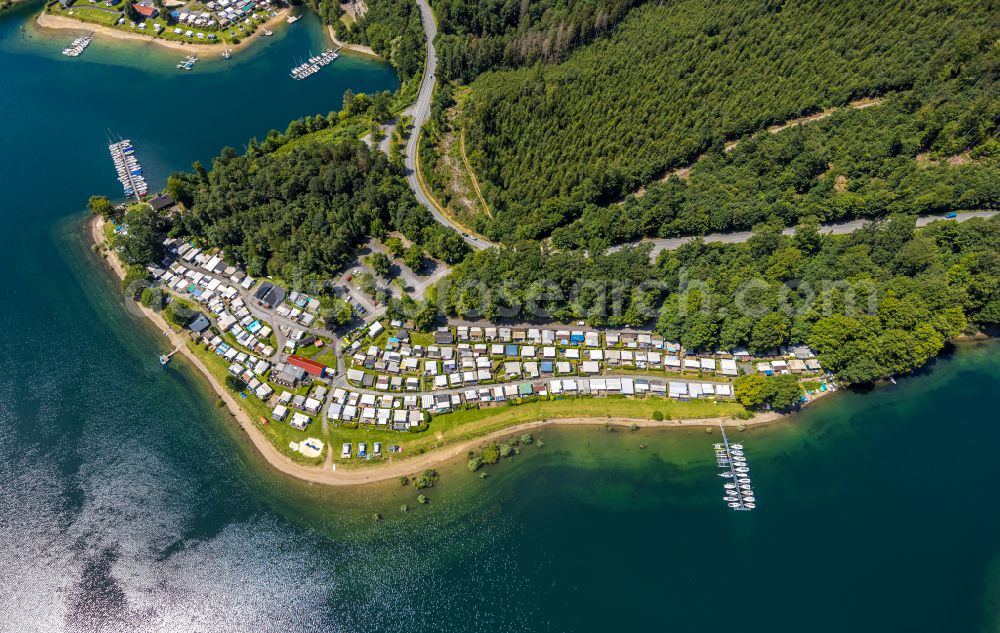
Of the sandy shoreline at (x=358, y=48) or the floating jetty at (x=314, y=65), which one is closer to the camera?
the floating jetty at (x=314, y=65)

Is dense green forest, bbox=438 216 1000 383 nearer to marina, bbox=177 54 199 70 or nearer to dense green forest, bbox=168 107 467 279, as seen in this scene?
dense green forest, bbox=168 107 467 279

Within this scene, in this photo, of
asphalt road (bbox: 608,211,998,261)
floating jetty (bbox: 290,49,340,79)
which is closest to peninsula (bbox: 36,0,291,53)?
floating jetty (bbox: 290,49,340,79)

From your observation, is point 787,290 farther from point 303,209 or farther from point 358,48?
point 358,48

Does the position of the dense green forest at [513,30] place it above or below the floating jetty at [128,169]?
above

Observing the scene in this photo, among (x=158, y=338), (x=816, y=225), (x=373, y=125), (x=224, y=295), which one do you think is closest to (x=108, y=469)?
(x=158, y=338)

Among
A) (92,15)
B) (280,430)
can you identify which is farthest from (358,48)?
(280,430)

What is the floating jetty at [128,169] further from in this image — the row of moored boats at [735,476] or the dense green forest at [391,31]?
the row of moored boats at [735,476]

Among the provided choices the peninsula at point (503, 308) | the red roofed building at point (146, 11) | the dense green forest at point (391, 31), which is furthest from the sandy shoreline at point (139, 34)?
the peninsula at point (503, 308)
